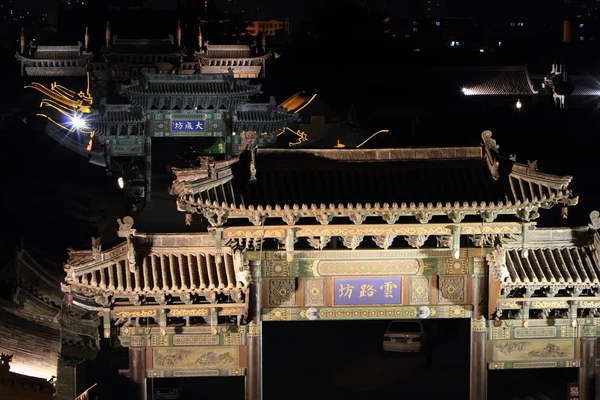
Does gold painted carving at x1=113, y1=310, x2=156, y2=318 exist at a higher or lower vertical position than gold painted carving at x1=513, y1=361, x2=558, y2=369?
higher

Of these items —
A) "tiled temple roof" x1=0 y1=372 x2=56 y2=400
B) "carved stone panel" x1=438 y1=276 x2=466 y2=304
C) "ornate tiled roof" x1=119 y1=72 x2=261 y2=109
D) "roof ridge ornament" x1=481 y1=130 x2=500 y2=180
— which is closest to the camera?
"tiled temple roof" x1=0 y1=372 x2=56 y2=400

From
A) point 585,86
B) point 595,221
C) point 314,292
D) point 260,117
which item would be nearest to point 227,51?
point 260,117

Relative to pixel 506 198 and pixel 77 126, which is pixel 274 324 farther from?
pixel 77 126

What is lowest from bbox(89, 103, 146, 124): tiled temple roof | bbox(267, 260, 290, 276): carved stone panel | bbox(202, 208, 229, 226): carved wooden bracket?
bbox(267, 260, 290, 276): carved stone panel

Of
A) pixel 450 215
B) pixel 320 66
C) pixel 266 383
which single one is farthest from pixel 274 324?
pixel 320 66

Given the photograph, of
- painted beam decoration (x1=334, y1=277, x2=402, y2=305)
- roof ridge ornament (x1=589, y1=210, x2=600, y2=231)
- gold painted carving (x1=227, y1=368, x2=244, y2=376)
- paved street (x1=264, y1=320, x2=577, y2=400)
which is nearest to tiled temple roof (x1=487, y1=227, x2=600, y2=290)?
roof ridge ornament (x1=589, y1=210, x2=600, y2=231)

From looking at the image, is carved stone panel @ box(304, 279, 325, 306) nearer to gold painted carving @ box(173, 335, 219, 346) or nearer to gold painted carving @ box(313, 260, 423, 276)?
gold painted carving @ box(313, 260, 423, 276)

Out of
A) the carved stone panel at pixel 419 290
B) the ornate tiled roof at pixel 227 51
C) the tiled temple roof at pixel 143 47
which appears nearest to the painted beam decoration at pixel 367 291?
the carved stone panel at pixel 419 290

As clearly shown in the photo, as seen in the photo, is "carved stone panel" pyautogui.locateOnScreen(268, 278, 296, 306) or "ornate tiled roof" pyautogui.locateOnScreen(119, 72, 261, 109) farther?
"ornate tiled roof" pyautogui.locateOnScreen(119, 72, 261, 109)
